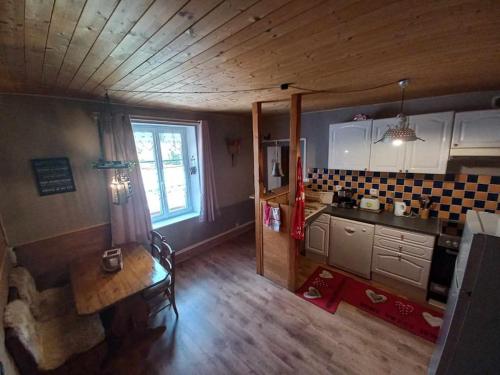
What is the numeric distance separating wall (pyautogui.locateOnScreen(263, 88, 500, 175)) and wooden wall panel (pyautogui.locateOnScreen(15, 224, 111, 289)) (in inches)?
128

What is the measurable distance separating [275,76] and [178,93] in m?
1.05

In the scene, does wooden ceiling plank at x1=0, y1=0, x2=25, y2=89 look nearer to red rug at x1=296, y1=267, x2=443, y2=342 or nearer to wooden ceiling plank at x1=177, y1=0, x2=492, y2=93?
wooden ceiling plank at x1=177, y1=0, x2=492, y2=93

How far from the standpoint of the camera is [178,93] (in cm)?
205

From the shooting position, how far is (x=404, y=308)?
221cm

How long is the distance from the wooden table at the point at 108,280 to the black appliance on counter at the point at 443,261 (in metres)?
2.78

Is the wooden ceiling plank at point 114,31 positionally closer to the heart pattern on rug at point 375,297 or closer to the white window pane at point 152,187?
the white window pane at point 152,187

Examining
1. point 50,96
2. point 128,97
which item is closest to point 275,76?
point 128,97

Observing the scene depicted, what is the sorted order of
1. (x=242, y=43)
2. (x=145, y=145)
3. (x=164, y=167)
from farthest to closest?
(x=164, y=167), (x=145, y=145), (x=242, y=43)

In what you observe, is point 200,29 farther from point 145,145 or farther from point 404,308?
point 404,308

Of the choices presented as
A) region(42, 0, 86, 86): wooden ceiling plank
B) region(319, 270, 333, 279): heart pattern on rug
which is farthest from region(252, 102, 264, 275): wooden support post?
region(42, 0, 86, 86): wooden ceiling plank

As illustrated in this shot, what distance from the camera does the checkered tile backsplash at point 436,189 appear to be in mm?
2230

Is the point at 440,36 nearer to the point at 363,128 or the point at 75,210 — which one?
the point at 363,128

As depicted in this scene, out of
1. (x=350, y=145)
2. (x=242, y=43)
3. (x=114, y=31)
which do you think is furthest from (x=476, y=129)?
(x=114, y=31)

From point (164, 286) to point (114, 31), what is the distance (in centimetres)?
207
